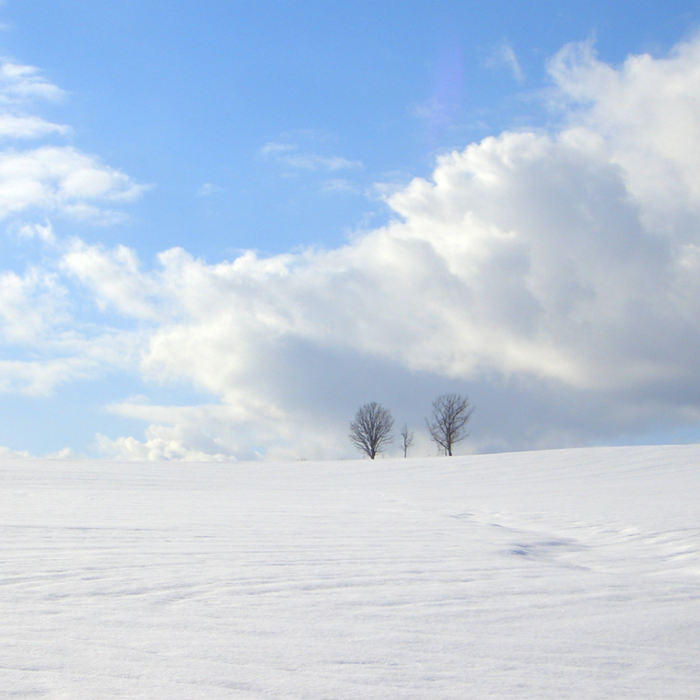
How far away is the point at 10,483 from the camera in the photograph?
494 inches

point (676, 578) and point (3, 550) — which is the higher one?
point (3, 550)

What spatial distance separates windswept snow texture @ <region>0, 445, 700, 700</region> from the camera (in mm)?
2365

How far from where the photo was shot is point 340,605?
3.39 metres

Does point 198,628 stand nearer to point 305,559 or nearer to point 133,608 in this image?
point 133,608

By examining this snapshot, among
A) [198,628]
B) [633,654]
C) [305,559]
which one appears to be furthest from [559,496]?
[198,628]

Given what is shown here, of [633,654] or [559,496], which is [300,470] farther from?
[633,654]

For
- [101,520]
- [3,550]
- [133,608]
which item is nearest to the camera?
[133,608]

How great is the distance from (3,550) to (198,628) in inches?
90.9

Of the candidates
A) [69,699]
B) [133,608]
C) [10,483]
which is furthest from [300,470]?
[69,699]

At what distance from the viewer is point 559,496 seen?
11.0m

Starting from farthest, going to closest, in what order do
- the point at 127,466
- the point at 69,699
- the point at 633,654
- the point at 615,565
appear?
the point at 127,466 → the point at 615,565 → the point at 633,654 → the point at 69,699

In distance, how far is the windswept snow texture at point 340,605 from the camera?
2.37 m

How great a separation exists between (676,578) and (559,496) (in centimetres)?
663

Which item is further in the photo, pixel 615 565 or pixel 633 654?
pixel 615 565
